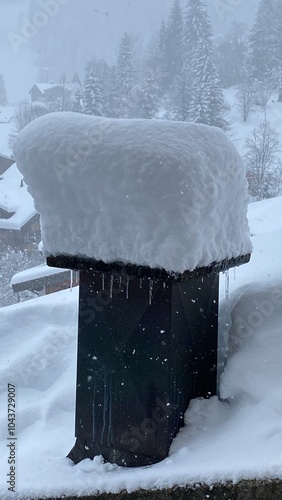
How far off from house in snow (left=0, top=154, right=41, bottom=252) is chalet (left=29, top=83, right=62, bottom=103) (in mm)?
17802

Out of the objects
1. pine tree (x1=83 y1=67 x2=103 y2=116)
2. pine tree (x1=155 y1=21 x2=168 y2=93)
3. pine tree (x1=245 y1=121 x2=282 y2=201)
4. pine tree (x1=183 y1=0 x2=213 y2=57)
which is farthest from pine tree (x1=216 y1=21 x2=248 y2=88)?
pine tree (x1=83 y1=67 x2=103 y2=116)

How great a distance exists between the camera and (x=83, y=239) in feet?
7.64

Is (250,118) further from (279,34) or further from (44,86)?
(44,86)

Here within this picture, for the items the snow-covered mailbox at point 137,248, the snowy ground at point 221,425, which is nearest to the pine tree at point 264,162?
the snowy ground at point 221,425

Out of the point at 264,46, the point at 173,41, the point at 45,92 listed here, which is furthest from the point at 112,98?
the point at 45,92

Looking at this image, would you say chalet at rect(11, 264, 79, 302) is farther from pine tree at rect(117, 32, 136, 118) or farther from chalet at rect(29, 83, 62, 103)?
chalet at rect(29, 83, 62, 103)

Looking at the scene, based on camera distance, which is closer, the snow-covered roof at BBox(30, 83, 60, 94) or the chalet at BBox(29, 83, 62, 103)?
the chalet at BBox(29, 83, 62, 103)

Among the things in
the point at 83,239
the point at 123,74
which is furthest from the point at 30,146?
the point at 123,74

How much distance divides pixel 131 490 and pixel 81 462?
0.44m

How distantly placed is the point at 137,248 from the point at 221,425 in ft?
3.06

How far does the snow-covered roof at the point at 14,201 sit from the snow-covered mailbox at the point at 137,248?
23.1m

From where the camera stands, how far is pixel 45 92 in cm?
4825

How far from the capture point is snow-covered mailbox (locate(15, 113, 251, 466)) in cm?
211

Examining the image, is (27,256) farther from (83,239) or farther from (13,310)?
(83,239)
